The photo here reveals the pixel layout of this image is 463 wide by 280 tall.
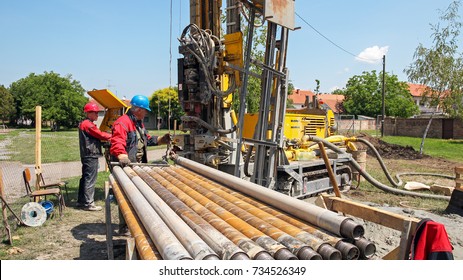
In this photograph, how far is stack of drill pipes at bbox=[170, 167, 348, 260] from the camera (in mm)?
2258

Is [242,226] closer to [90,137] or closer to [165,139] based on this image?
[165,139]

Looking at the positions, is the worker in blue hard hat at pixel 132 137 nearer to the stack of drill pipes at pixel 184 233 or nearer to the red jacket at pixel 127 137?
the red jacket at pixel 127 137

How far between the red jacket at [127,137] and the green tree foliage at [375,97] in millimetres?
51333

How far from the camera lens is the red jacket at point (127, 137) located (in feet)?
17.5

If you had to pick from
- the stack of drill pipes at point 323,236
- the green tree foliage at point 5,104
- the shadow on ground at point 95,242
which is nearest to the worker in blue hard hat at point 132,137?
the shadow on ground at point 95,242

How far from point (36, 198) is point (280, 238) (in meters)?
6.11

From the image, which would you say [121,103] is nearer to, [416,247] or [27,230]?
[27,230]

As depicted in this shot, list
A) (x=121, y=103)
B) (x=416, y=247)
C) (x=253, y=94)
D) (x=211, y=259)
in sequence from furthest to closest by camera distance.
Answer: (x=253, y=94) < (x=121, y=103) < (x=416, y=247) < (x=211, y=259)

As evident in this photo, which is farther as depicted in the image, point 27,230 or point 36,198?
point 36,198

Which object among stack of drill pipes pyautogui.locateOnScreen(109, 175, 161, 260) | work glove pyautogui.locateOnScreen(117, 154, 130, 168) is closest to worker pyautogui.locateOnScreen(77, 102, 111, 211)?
work glove pyautogui.locateOnScreen(117, 154, 130, 168)

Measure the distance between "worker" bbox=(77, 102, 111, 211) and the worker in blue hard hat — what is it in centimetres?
125

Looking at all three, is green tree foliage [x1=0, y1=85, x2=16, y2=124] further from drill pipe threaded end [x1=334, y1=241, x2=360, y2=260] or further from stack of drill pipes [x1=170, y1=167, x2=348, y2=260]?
drill pipe threaded end [x1=334, y1=241, x2=360, y2=260]

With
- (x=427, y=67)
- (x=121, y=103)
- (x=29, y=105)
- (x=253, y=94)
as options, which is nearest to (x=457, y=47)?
(x=427, y=67)

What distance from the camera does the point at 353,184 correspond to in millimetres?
10664
